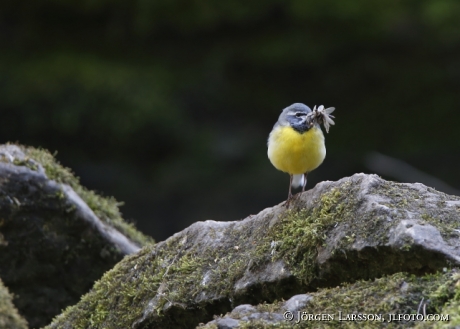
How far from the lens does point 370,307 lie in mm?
2746

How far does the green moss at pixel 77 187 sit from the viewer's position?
5.45 m

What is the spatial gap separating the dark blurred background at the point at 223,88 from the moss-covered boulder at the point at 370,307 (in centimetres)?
849

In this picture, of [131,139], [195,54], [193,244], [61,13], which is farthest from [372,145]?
[193,244]

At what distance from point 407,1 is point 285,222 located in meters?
9.46

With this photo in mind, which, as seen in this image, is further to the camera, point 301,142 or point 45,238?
point 45,238

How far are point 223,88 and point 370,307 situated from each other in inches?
383

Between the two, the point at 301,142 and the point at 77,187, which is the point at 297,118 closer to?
the point at 301,142

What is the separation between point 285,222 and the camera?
11.6ft

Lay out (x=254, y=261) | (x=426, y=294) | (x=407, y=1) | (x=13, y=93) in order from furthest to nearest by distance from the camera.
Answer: (x=407, y=1), (x=13, y=93), (x=254, y=261), (x=426, y=294)

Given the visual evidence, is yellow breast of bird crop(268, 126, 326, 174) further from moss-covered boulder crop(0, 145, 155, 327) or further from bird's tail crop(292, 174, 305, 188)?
moss-covered boulder crop(0, 145, 155, 327)

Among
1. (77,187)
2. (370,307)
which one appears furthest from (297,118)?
(77,187)

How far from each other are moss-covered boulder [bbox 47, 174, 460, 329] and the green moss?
170 centimetres

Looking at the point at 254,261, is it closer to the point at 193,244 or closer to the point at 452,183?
the point at 193,244

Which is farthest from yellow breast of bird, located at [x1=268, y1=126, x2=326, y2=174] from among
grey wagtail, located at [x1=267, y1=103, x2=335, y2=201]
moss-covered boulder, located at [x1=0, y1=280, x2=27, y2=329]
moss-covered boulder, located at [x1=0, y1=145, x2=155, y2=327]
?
moss-covered boulder, located at [x1=0, y1=280, x2=27, y2=329]
